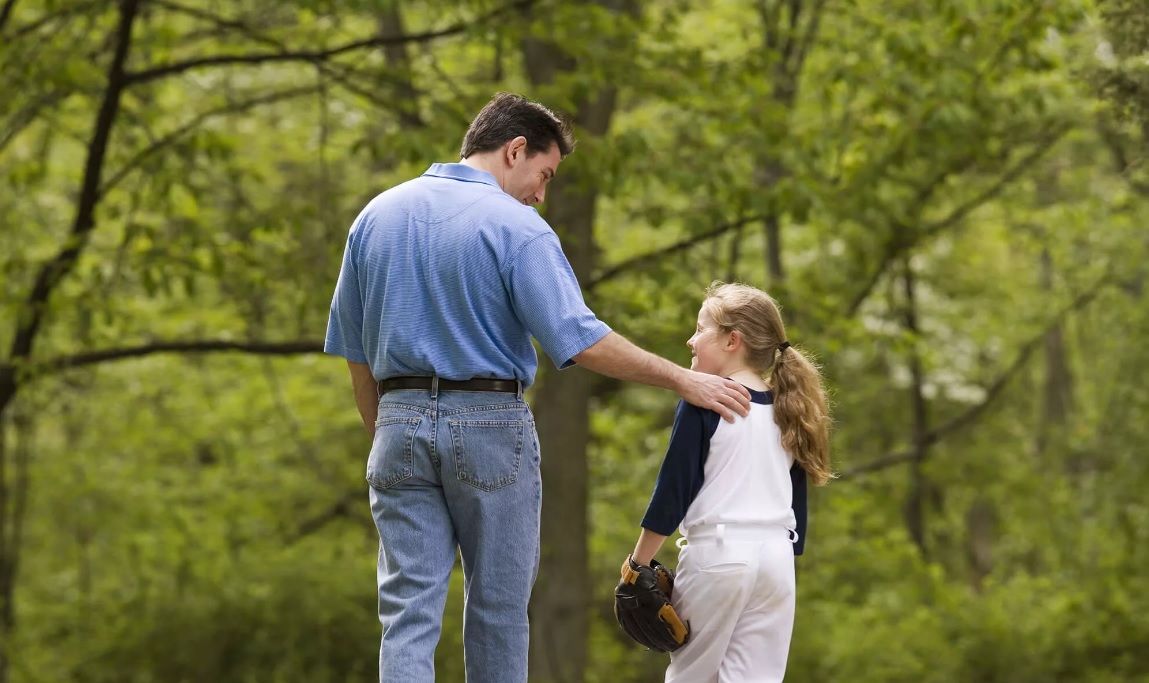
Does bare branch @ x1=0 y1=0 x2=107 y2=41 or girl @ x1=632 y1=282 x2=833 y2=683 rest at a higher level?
bare branch @ x1=0 y1=0 x2=107 y2=41

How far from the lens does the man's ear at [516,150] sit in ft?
11.2

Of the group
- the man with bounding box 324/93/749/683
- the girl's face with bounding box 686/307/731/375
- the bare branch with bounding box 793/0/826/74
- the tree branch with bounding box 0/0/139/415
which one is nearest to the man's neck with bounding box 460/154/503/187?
the man with bounding box 324/93/749/683

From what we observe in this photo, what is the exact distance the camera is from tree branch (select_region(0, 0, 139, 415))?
719 cm

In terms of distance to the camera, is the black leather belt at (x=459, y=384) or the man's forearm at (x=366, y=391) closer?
the black leather belt at (x=459, y=384)

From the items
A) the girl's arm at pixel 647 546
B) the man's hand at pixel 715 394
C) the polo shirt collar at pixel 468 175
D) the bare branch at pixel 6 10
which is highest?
the bare branch at pixel 6 10

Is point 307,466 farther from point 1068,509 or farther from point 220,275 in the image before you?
point 1068,509

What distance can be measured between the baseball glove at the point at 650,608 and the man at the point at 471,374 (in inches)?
10.2

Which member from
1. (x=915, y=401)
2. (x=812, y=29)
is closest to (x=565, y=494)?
(x=812, y=29)

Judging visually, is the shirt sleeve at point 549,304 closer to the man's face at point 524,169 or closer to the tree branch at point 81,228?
the man's face at point 524,169

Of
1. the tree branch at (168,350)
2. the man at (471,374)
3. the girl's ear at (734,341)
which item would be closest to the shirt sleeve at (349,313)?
the man at (471,374)

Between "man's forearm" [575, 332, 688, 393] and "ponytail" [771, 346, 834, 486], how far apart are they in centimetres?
32

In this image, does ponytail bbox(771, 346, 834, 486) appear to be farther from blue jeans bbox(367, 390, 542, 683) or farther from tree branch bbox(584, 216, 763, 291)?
tree branch bbox(584, 216, 763, 291)

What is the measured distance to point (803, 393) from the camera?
11.4 ft

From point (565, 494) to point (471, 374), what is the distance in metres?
5.28
